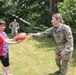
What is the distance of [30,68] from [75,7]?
6.23m

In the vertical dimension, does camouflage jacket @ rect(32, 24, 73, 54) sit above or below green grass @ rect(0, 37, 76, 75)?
above

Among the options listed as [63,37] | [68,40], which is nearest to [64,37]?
[63,37]

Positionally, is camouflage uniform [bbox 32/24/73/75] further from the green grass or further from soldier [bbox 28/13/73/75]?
the green grass

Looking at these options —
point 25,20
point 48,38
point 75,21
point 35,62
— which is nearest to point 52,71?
point 35,62

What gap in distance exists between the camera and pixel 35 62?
9688 mm

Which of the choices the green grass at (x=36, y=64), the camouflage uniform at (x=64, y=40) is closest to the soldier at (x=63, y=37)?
the camouflage uniform at (x=64, y=40)

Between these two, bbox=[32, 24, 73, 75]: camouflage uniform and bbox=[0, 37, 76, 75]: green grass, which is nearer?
bbox=[32, 24, 73, 75]: camouflage uniform

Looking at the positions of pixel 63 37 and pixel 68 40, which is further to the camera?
pixel 63 37

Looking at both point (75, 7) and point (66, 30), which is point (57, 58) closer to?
point (66, 30)

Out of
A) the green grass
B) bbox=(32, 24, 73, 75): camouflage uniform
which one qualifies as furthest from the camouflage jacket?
the green grass

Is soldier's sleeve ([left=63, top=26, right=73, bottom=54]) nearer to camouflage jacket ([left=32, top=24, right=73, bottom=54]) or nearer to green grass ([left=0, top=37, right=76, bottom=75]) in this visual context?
camouflage jacket ([left=32, top=24, right=73, bottom=54])

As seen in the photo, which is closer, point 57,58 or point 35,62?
point 57,58

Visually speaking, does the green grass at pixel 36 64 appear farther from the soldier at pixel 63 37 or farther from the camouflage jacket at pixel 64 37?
the camouflage jacket at pixel 64 37

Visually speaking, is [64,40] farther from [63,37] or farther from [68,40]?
[68,40]
